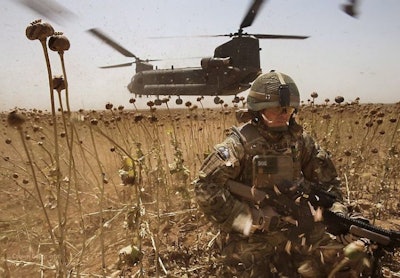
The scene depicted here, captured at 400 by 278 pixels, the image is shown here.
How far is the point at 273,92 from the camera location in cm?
221

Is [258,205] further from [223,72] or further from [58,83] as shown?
[223,72]

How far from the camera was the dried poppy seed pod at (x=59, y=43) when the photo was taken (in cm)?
116

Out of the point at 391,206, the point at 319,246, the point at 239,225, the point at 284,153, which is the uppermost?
the point at 284,153

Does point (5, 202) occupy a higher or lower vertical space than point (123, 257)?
lower

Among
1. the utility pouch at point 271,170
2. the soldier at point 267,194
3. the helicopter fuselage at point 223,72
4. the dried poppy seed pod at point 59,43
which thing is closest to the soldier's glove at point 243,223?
the soldier at point 267,194

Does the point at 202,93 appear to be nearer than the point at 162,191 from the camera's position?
No

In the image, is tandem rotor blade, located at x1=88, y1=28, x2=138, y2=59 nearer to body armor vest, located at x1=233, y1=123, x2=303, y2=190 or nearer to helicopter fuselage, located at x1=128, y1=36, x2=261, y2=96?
helicopter fuselage, located at x1=128, y1=36, x2=261, y2=96

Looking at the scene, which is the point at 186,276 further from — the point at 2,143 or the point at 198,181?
the point at 2,143

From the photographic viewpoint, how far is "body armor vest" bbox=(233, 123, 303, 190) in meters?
2.25

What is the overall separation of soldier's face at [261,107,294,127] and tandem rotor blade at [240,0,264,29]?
8.20 meters

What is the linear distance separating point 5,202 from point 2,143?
4.35 meters

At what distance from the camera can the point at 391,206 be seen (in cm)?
388

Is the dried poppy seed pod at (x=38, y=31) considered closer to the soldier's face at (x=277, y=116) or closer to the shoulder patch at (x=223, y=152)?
the shoulder patch at (x=223, y=152)

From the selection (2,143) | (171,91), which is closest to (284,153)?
(2,143)
